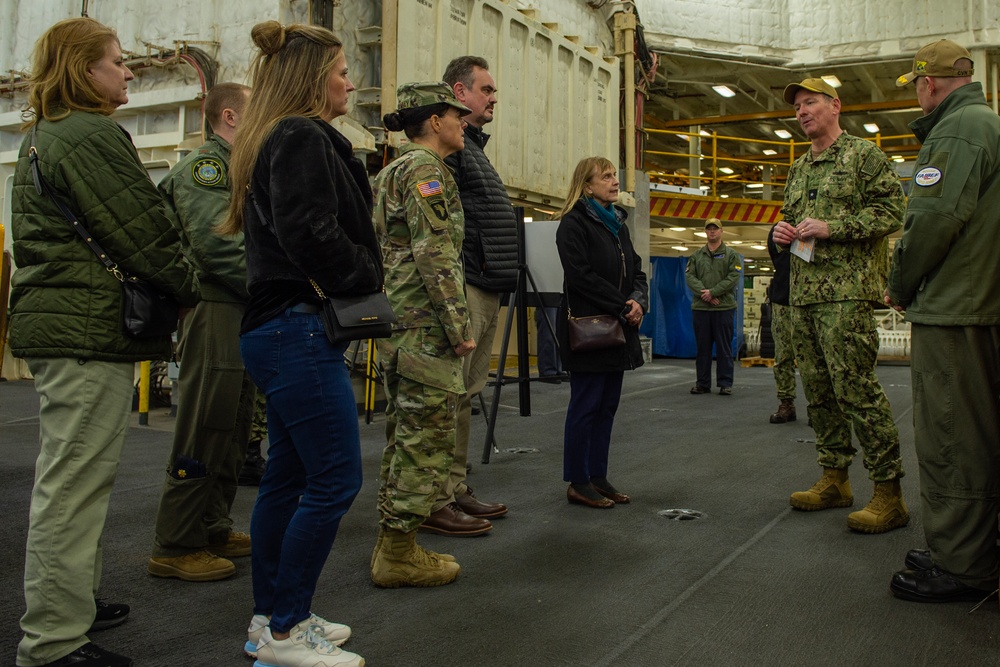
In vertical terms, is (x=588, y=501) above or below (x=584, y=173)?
below

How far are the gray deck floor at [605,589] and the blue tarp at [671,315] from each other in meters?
10.5

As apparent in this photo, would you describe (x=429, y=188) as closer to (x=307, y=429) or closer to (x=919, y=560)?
(x=307, y=429)

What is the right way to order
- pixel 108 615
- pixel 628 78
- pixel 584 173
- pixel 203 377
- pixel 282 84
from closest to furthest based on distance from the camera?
pixel 282 84
pixel 108 615
pixel 203 377
pixel 584 173
pixel 628 78

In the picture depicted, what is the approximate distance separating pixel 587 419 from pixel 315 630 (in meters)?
2.16

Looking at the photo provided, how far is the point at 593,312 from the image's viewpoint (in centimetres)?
429

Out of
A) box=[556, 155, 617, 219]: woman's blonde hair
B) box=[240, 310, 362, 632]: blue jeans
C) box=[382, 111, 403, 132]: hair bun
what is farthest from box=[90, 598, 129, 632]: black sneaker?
box=[556, 155, 617, 219]: woman's blonde hair

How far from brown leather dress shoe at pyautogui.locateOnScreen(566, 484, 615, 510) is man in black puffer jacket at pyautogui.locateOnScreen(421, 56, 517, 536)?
389mm

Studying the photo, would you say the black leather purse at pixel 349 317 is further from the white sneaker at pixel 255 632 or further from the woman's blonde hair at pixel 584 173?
the woman's blonde hair at pixel 584 173

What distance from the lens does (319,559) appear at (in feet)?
7.40

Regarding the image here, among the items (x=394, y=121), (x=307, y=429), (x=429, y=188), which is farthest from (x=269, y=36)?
(x=307, y=429)

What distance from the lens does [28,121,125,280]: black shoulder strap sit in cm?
234

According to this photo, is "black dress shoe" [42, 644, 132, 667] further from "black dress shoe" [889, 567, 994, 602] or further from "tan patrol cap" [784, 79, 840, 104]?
"tan patrol cap" [784, 79, 840, 104]

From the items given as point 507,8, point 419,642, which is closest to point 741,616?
point 419,642

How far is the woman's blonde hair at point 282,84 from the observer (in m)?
2.30
